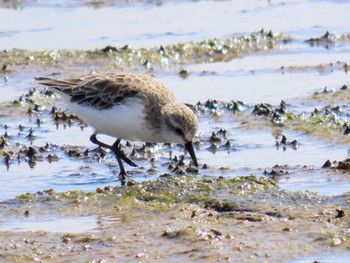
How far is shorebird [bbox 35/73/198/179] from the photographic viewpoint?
8336 mm

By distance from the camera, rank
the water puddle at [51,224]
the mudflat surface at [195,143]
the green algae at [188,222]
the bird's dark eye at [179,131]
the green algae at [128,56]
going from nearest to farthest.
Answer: the green algae at [188,222] → the mudflat surface at [195,143] → the water puddle at [51,224] → the bird's dark eye at [179,131] → the green algae at [128,56]

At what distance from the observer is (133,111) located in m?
8.37

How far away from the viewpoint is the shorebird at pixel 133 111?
27.3ft

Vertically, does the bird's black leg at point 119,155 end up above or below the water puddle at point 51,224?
above

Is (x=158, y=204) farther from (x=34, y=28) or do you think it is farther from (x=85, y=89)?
(x=34, y=28)

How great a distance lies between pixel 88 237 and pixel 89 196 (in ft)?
3.57

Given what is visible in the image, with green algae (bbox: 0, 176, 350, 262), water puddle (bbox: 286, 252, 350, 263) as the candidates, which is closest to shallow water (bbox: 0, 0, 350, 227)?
green algae (bbox: 0, 176, 350, 262)

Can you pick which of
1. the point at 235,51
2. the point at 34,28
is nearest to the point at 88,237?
the point at 235,51

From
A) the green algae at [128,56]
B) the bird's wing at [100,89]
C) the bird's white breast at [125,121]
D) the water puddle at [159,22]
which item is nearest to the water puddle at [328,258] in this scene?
the bird's white breast at [125,121]

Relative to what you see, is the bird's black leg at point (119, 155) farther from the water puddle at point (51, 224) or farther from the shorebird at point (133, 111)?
the water puddle at point (51, 224)

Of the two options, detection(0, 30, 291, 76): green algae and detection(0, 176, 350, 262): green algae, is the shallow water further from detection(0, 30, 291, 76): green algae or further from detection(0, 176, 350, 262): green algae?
detection(0, 176, 350, 262): green algae

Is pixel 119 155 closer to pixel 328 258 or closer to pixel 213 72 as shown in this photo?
pixel 328 258

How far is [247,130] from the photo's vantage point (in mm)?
10062

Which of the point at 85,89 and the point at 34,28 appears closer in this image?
the point at 85,89
